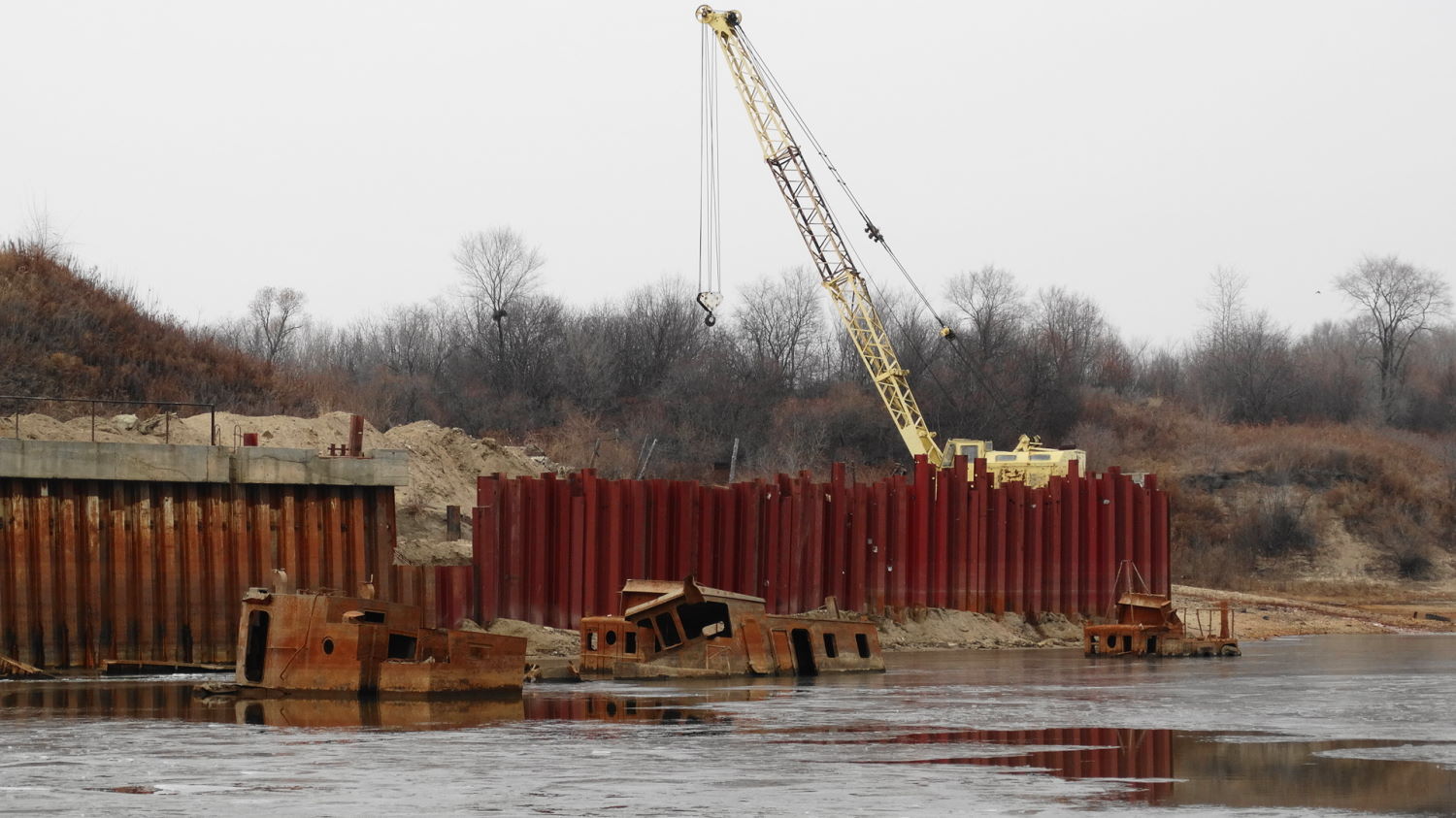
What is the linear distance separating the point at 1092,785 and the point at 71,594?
1720cm

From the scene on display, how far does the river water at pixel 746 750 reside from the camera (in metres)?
12.7

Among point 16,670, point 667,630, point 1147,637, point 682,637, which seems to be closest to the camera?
point 16,670

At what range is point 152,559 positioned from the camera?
2653cm

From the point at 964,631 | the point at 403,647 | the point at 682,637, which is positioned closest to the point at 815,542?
the point at 964,631

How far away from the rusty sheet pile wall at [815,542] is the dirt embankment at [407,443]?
3047 millimetres

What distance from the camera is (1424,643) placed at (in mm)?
40844

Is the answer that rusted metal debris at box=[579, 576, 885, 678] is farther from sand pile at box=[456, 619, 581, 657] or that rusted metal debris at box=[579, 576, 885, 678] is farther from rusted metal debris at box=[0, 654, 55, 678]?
rusted metal debris at box=[0, 654, 55, 678]

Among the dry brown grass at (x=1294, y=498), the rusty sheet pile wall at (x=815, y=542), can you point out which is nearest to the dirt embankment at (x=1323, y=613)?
the dry brown grass at (x=1294, y=498)

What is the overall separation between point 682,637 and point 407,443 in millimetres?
16395

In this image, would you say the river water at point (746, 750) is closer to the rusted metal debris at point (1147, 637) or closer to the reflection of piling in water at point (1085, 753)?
the reflection of piling in water at point (1085, 753)

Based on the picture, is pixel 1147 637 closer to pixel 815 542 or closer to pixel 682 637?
pixel 815 542

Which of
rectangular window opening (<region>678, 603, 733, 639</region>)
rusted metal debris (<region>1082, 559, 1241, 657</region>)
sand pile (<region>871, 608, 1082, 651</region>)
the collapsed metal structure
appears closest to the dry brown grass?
sand pile (<region>871, 608, 1082, 651</region>)

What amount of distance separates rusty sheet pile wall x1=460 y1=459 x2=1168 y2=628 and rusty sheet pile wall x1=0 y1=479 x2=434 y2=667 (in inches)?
101

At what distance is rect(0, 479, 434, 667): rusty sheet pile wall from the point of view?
2539 cm
